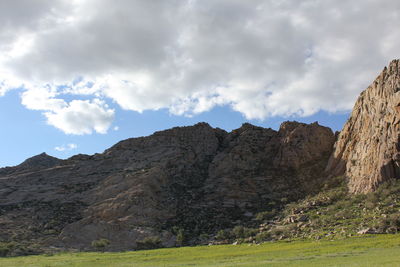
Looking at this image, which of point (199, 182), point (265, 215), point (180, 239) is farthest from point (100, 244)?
point (199, 182)

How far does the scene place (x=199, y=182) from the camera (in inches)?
3285

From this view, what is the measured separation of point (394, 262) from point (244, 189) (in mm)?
54174

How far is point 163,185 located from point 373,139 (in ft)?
140

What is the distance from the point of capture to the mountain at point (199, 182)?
6034 centimetres

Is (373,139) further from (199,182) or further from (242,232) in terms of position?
(199,182)

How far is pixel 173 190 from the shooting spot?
264 ft

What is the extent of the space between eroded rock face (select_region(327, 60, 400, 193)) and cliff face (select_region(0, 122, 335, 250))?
707 cm

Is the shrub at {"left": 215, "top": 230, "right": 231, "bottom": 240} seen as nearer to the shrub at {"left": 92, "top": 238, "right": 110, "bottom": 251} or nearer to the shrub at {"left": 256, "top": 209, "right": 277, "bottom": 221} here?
the shrub at {"left": 256, "top": 209, "right": 277, "bottom": 221}

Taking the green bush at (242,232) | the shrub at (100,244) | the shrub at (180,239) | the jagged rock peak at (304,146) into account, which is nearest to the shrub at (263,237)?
the green bush at (242,232)

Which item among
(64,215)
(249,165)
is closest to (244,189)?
(249,165)

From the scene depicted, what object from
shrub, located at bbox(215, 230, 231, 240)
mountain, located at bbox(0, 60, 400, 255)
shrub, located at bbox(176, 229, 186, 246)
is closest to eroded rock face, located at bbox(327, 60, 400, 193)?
mountain, located at bbox(0, 60, 400, 255)

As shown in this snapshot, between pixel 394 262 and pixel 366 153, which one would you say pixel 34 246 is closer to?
pixel 394 262

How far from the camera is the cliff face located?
65688mm

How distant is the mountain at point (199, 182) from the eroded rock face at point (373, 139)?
0.20 meters
